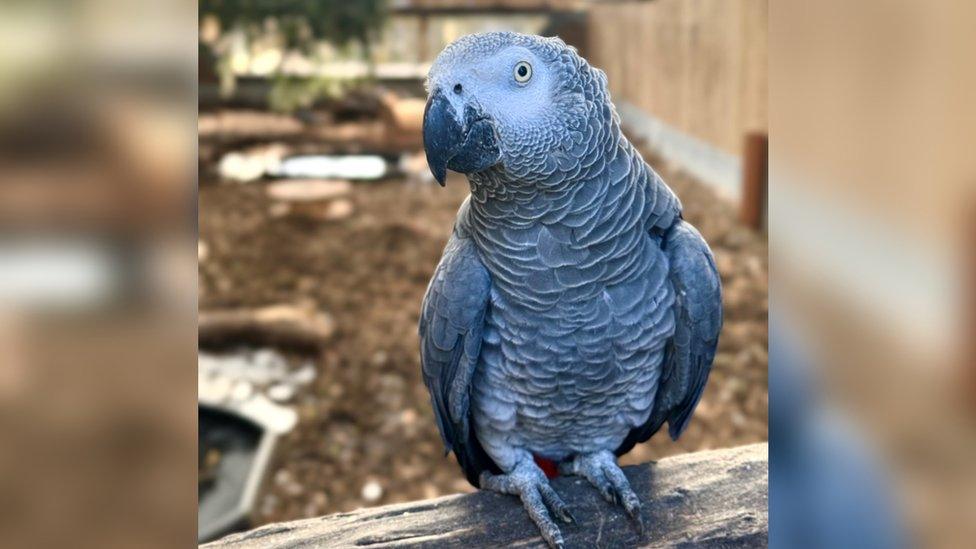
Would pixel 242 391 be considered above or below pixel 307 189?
below

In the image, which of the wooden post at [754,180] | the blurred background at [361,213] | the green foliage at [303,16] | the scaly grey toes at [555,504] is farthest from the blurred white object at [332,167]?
the scaly grey toes at [555,504]

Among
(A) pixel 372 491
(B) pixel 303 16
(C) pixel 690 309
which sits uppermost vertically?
(B) pixel 303 16

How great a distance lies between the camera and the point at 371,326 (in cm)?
257

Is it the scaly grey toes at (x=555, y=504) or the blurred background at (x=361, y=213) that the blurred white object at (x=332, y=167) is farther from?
the scaly grey toes at (x=555, y=504)

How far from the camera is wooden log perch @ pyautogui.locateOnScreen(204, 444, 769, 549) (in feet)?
3.26

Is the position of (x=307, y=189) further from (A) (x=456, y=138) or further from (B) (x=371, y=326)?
(A) (x=456, y=138)

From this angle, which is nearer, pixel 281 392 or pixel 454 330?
pixel 454 330

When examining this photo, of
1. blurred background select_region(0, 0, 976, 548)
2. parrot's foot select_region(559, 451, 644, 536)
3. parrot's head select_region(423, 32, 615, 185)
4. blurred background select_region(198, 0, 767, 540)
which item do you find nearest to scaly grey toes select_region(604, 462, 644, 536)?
parrot's foot select_region(559, 451, 644, 536)

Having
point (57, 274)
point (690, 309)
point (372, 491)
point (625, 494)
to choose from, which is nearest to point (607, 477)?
point (625, 494)

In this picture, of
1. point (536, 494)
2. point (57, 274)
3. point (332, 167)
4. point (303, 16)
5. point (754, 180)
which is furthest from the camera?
point (332, 167)

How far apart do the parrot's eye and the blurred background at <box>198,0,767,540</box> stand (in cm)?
110

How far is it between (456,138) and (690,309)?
389mm

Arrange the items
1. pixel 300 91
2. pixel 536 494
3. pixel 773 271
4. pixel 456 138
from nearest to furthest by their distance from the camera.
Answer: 1. pixel 773 271
2. pixel 456 138
3. pixel 536 494
4. pixel 300 91

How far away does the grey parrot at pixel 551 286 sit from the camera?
2.63 feet
